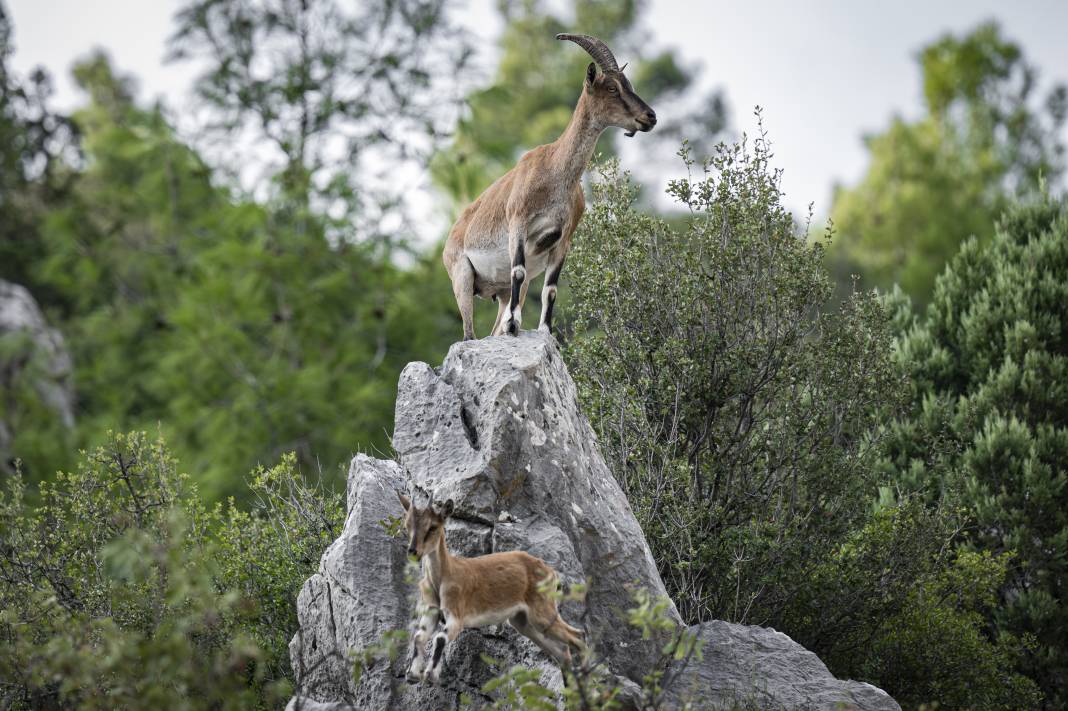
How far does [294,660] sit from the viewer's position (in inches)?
398

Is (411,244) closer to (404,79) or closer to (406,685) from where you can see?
(404,79)

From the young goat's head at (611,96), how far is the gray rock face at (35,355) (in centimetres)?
1826

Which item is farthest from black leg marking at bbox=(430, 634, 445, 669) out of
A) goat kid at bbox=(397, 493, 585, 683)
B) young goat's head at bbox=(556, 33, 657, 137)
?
young goat's head at bbox=(556, 33, 657, 137)

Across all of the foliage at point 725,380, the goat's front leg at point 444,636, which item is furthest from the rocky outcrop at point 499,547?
the foliage at point 725,380

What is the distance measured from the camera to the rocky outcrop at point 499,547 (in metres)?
9.38

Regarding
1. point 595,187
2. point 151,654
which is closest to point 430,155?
point 595,187

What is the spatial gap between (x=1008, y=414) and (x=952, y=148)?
30920 mm

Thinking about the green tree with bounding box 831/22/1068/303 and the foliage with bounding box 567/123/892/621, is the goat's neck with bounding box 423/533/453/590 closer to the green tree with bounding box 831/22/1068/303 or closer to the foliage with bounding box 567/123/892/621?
the foliage with bounding box 567/123/892/621

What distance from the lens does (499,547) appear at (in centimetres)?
966

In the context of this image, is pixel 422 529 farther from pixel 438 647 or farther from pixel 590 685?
pixel 590 685

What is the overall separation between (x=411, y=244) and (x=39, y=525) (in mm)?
15603

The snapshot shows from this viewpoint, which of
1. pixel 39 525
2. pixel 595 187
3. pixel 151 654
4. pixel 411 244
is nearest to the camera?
pixel 151 654

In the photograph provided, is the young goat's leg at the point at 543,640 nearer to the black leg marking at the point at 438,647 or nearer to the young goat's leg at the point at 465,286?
the black leg marking at the point at 438,647

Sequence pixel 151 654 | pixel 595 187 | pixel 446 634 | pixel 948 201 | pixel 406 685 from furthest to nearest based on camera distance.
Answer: pixel 948 201, pixel 595 187, pixel 406 685, pixel 446 634, pixel 151 654
